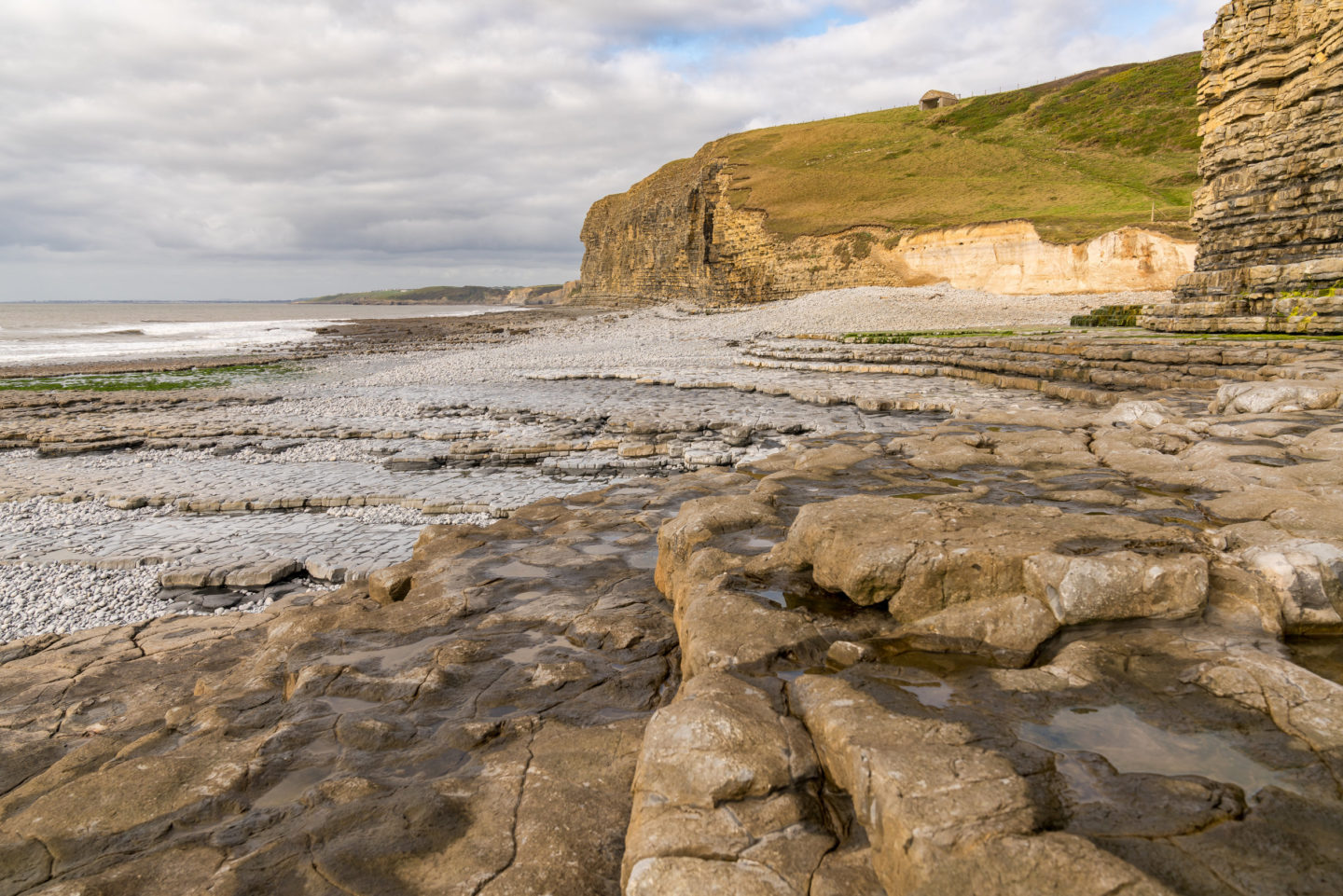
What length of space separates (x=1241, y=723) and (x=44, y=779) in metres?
5.16

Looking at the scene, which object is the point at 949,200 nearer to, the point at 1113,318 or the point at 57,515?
the point at 1113,318

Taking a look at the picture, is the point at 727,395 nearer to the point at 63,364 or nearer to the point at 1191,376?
the point at 1191,376

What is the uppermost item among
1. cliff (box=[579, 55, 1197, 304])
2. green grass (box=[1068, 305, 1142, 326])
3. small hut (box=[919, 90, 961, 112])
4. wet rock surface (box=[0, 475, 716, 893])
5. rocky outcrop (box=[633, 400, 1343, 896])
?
small hut (box=[919, 90, 961, 112])

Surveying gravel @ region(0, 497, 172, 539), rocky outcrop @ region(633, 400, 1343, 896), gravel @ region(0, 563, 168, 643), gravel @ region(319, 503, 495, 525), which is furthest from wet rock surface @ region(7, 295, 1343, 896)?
gravel @ region(0, 497, 172, 539)

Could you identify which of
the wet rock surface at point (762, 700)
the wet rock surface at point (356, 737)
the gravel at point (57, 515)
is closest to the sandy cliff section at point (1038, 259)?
the wet rock surface at point (762, 700)

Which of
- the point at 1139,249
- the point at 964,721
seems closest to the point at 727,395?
the point at 964,721

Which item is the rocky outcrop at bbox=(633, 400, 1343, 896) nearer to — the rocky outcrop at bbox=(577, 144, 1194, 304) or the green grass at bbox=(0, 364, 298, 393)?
the green grass at bbox=(0, 364, 298, 393)

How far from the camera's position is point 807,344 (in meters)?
26.8

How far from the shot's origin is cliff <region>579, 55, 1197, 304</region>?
3516cm

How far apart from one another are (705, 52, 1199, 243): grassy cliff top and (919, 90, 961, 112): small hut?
3138 millimetres

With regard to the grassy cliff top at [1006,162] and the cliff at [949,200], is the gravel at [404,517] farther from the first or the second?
the grassy cliff top at [1006,162]

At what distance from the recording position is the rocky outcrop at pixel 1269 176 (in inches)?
657

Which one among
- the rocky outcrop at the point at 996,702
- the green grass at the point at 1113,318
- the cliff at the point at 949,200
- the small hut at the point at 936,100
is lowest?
the rocky outcrop at the point at 996,702

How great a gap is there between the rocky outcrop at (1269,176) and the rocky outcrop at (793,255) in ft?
37.5
